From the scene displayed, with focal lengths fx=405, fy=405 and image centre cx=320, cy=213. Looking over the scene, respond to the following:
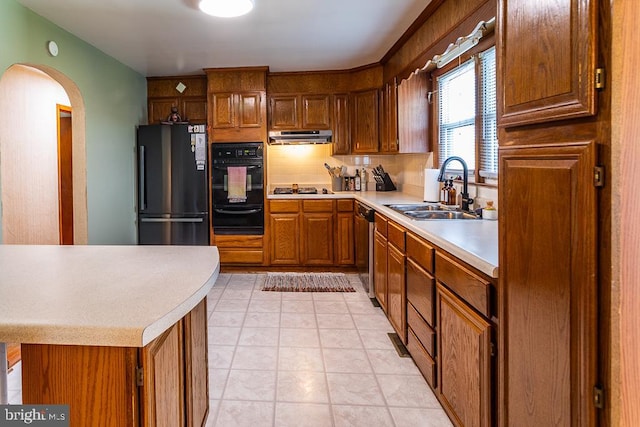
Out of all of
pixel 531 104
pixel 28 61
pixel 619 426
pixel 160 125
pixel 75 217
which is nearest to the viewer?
pixel 619 426

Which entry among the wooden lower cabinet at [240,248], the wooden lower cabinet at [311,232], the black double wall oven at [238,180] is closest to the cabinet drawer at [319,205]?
the wooden lower cabinet at [311,232]

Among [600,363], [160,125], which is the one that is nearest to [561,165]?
[600,363]

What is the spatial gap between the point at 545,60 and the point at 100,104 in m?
4.00

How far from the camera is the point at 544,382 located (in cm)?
110

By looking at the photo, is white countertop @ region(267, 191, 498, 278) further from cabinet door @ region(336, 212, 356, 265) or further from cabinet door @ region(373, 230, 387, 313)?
cabinet door @ region(336, 212, 356, 265)

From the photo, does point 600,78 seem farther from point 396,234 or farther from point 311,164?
point 311,164

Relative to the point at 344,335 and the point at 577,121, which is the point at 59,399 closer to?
the point at 577,121

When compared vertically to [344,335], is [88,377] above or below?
above

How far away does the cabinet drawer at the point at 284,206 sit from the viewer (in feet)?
15.5

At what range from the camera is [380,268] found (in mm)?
3320

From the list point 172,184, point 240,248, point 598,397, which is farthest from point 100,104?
point 598,397

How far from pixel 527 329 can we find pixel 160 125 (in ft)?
14.5

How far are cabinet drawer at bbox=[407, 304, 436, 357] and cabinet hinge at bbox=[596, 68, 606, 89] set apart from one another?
1452mm

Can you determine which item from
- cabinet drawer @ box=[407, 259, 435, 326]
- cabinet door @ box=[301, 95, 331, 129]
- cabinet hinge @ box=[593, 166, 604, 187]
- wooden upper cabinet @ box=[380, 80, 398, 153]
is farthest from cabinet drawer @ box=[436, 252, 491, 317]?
cabinet door @ box=[301, 95, 331, 129]
